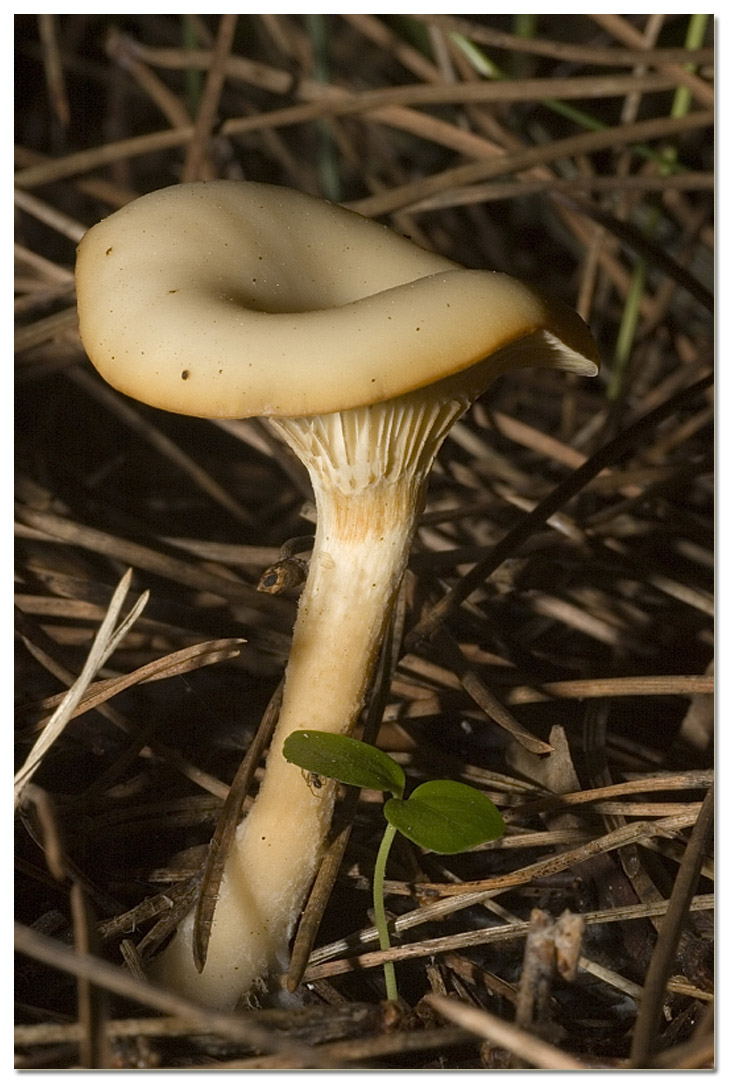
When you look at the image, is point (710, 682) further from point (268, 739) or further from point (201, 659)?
point (201, 659)

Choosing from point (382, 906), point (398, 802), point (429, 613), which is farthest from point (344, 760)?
point (429, 613)

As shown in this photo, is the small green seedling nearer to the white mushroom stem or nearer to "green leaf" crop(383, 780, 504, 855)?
"green leaf" crop(383, 780, 504, 855)

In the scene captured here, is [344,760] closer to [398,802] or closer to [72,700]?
[398,802]

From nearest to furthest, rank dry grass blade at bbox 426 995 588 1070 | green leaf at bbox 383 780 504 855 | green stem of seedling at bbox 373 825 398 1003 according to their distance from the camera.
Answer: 1. dry grass blade at bbox 426 995 588 1070
2. green leaf at bbox 383 780 504 855
3. green stem of seedling at bbox 373 825 398 1003

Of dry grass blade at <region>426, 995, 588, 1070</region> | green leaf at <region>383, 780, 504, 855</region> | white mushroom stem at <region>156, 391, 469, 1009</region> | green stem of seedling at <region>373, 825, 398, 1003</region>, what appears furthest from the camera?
white mushroom stem at <region>156, 391, 469, 1009</region>

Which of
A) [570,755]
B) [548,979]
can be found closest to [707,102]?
[570,755]

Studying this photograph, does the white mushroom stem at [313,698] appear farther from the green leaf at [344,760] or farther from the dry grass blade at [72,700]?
the dry grass blade at [72,700]

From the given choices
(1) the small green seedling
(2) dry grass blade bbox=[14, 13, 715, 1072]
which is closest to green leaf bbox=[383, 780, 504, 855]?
(1) the small green seedling
